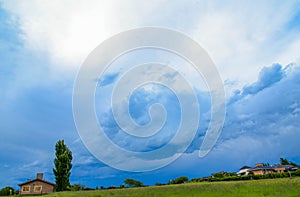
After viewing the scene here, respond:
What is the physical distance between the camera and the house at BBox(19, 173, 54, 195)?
171 ft

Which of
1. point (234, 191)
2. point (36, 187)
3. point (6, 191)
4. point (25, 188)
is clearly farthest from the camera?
point (36, 187)

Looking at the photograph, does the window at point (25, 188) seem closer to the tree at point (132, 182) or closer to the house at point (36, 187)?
the house at point (36, 187)

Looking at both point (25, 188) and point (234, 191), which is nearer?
point (234, 191)

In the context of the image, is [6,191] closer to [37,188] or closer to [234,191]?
[37,188]

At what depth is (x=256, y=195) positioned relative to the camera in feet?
45.2

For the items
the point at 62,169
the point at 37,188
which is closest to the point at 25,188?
the point at 37,188

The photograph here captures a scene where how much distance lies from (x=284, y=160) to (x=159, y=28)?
9735 centimetres

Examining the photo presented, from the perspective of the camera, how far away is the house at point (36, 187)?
52250 millimetres

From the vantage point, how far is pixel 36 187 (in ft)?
173

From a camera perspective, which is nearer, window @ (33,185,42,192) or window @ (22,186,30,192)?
window @ (22,186,30,192)

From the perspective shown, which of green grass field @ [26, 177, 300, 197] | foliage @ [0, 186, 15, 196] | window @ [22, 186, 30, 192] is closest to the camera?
green grass field @ [26, 177, 300, 197]

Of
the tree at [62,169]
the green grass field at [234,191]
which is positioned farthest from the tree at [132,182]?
the green grass field at [234,191]

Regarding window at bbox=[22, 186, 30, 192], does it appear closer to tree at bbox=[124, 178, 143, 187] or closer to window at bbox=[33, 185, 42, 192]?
window at bbox=[33, 185, 42, 192]

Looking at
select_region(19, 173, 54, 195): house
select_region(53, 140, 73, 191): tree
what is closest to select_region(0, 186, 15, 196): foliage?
select_region(19, 173, 54, 195): house
